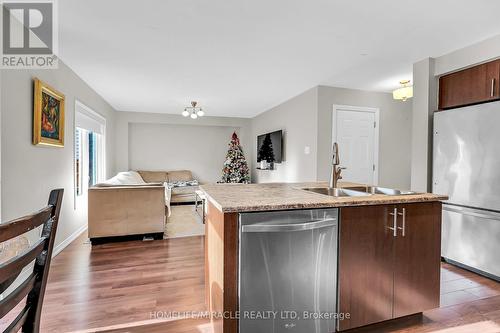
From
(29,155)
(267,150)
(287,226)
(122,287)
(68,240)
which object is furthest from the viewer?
(267,150)

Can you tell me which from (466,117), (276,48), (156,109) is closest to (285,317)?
(276,48)

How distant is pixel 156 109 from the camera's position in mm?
6211

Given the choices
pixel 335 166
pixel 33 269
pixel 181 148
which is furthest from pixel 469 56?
pixel 181 148

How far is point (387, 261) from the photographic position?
1.67 m

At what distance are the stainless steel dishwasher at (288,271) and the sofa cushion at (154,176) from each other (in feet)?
18.8

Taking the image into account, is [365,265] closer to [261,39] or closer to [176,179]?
[261,39]

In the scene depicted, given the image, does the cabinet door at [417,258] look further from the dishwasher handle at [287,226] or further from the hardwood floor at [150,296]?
the dishwasher handle at [287,226]

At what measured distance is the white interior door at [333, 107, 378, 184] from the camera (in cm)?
427

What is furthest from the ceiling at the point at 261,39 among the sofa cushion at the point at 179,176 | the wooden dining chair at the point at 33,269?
the sofa cushion at the point at 179,176

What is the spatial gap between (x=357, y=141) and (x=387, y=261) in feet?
9.92

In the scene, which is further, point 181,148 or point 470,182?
point 181,148

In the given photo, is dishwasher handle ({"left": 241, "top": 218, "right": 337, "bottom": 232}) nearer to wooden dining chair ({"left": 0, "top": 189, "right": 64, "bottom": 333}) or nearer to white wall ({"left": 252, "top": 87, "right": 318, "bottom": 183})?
wooden dining chair ({"left": 0, "top": 189, "right": 64, "bottom": 333})

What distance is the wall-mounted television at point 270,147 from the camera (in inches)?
214

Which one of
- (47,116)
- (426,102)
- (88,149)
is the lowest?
(88,149)
